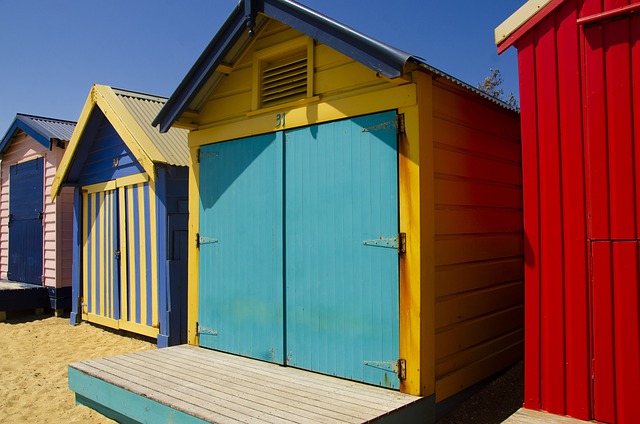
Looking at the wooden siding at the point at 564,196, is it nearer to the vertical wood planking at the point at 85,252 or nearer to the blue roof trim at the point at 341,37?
the blue roof trim at the point at 341,37

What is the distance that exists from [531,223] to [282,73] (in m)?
2.84

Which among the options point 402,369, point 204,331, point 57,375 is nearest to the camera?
point 402,369

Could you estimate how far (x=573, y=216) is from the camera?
3424 millimetres

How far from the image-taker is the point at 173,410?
385 centimetres

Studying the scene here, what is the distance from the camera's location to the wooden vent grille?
4.96 meters

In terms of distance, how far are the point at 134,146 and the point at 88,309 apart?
11.3 ft

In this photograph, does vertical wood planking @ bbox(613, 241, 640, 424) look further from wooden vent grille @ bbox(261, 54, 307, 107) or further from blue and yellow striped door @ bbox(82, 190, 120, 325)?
blue and yellow striped door @ bbox(82, 190, 120, 325)

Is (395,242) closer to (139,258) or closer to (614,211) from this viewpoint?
(614,211)

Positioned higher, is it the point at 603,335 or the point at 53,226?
the point at 53,226

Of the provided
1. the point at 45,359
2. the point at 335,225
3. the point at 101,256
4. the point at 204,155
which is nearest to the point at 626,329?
the point at 335,225

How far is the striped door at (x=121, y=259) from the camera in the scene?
24.2 ft

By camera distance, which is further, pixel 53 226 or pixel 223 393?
pixel 53 226

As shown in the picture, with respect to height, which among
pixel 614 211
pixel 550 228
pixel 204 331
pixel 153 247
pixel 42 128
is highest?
pixel 42 128

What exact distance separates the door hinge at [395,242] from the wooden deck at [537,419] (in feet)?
4.58
